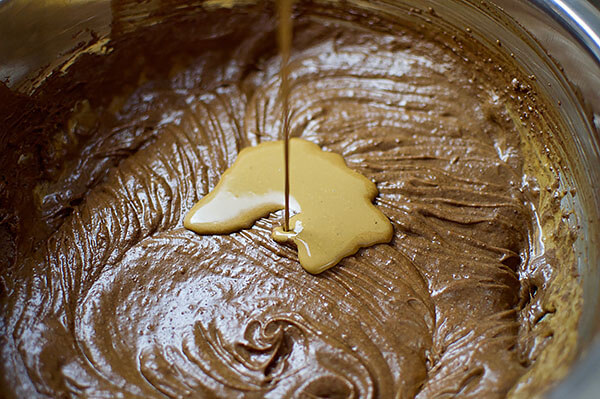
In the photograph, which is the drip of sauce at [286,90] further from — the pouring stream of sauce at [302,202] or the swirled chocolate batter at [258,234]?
the swirled chocolate batter at [258,234]

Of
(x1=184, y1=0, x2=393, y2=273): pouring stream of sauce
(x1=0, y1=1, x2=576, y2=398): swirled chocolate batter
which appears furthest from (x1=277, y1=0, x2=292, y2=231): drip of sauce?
(x1=0, y1=1, x2=576, y2=398): swirled chocolate batter

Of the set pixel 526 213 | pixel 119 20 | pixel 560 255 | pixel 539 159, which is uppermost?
pixel 119 20

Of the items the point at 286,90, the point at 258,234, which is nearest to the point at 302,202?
the point at 258,234

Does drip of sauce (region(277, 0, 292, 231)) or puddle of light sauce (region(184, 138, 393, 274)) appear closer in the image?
drip of sauce (region(277, 0, 292, 231))

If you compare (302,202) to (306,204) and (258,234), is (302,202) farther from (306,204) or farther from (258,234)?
(258,234)

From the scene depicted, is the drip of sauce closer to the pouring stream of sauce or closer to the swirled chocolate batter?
the pouring stream of sauce

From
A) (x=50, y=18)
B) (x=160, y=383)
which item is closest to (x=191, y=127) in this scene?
(x=50, y=18)

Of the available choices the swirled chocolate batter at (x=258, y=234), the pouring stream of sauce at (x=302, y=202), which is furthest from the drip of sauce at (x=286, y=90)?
the swirled chocolate batter at (x=258, y=234)

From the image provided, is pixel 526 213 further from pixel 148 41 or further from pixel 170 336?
pixel 148 41
